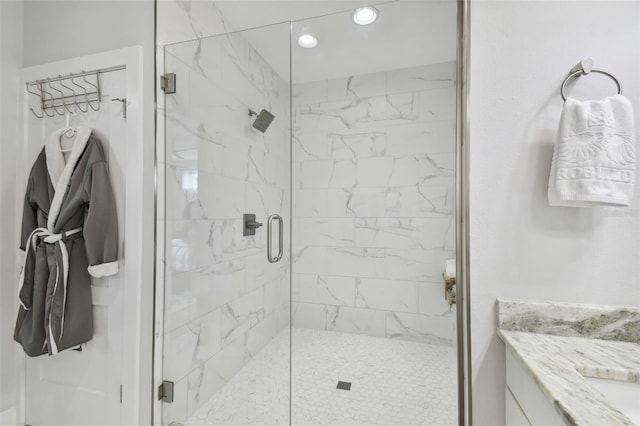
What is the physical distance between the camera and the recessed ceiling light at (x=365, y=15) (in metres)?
1.50

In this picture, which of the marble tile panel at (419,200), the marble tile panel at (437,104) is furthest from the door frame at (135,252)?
the marble tile panel at (437,104)

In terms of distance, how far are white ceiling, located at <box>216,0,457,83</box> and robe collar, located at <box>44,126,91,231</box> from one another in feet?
3.31

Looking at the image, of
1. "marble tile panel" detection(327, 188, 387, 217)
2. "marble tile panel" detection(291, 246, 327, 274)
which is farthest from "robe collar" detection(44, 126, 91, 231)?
"marble tile panel" detection(327, 188, 387, 217)

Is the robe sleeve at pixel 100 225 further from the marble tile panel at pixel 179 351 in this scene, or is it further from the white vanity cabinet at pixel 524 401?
the white vanity cabinet at pixel 524 401

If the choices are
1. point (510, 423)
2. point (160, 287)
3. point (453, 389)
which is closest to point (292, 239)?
point (160, 287)

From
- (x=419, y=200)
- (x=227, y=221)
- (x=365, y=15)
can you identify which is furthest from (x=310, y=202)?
(x=365, y=15)

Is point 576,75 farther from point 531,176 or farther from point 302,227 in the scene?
point 302,227

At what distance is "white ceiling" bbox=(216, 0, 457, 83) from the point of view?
56.6 inches

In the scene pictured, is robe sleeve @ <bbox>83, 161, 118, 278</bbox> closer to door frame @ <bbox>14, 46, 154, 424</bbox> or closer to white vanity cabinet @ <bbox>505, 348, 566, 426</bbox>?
door frame @ <bbox>14, 46, 154, 424</bbox>

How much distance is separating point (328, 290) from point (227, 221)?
705 mm

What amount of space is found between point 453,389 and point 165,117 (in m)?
1.90

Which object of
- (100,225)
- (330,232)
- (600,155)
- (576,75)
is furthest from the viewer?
(330,232)

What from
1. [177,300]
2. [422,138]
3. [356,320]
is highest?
[422,138]

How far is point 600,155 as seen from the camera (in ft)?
2.87
